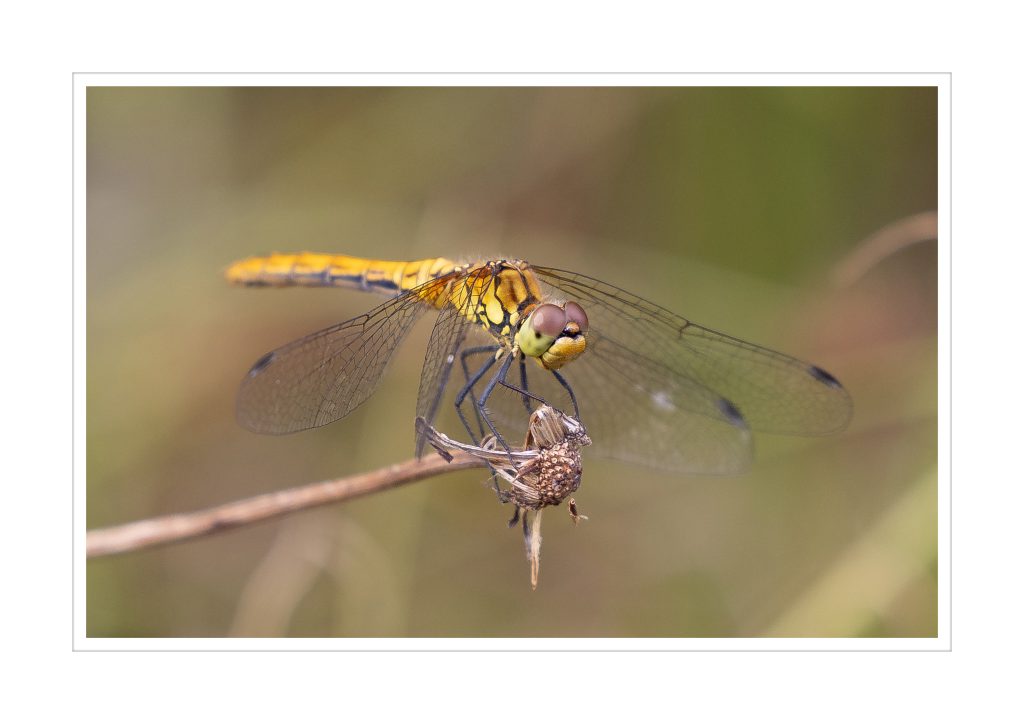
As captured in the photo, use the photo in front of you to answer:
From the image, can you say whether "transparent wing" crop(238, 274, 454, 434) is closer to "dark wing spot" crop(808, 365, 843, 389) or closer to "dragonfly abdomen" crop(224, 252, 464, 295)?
"dragonfly abdomen" crop(224, 252, 464, 295)

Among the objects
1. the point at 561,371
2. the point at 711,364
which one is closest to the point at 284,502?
the point at 561,371

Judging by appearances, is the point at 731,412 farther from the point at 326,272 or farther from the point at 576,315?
the point at 326,272

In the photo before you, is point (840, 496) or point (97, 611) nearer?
point (97, 611)

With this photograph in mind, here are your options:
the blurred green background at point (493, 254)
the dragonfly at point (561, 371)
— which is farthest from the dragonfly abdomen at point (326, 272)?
the blurred green background at point (493, 254)
